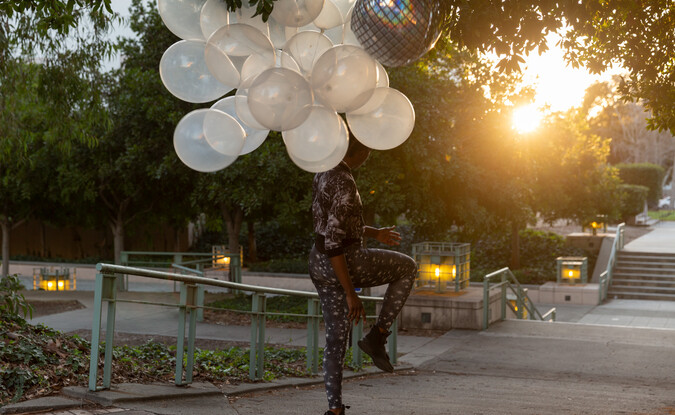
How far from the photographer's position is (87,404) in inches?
181

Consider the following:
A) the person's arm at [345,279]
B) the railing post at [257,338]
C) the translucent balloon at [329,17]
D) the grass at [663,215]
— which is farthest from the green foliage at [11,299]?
the grass at [663,215]

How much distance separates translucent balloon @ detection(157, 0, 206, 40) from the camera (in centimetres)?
481

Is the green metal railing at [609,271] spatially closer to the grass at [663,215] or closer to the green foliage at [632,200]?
the green foliage at [632,200]

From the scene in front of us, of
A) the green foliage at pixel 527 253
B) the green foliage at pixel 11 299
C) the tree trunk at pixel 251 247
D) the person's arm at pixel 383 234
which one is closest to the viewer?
the person's arm at pixel 383 234

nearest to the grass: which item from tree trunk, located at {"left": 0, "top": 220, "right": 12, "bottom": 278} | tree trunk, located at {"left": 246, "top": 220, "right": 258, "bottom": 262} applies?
tree trunk, located at {"left": 246, "top": 220, "right": 258, "bottom": 262}

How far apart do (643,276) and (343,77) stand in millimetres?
23114

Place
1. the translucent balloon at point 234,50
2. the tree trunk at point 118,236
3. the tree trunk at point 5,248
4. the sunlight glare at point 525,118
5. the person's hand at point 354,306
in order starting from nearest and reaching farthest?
the person's hand at point 354,306
the translucent balloon at point 234,50
the sunlight glare at point 525,118
the tree trunk at point 118,236
the tree trunk at point 5,248

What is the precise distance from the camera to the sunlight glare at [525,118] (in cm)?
1565

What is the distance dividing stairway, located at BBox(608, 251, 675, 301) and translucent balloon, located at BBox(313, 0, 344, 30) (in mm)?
20826

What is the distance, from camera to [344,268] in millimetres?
4133

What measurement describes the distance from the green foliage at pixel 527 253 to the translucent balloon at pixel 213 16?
20.3 m

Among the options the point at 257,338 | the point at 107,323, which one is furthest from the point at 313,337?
the point at 107,323

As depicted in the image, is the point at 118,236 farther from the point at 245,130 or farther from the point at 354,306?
the point at 354,306

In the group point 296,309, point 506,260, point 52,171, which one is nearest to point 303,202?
point 296,309
